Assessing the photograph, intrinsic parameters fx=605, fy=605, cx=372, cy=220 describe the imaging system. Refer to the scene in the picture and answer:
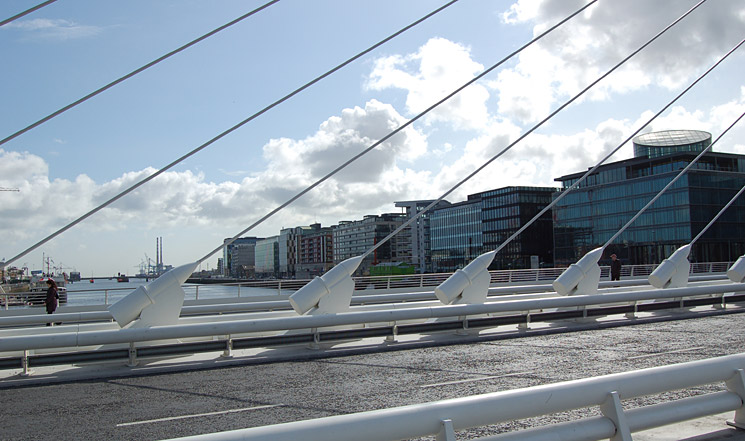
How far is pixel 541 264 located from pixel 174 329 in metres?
101

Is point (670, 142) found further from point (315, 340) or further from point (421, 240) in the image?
point (315, 340)

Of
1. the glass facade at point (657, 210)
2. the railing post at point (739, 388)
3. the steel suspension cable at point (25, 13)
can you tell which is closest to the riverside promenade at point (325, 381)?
the railing post at point (739, 388)

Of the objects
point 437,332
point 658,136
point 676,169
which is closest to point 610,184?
point 676,169

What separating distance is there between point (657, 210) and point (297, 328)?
74430 millimetres

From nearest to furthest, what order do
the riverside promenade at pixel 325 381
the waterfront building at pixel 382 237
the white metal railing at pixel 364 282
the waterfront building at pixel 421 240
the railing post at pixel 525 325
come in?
the riverside promenade at pixel 325 381 → the railing post at pixel 525 325 → the white metal railing at pixel 364 282 → the waterfront building at pixel 421 240 → the waterfront building at pixel 382 237

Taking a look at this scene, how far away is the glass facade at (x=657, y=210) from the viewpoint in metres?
72.1

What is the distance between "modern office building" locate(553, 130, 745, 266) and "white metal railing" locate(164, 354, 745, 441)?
70.7m

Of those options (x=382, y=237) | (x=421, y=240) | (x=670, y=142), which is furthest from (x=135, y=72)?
(x=382, y=237)

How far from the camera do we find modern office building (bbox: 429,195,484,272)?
120 m

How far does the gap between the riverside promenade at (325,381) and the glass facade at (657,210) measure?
217 feet

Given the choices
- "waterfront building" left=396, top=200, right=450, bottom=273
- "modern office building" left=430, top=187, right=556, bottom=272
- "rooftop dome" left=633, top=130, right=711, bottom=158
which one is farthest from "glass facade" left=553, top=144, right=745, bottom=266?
"waterfront building" left=396, top=200, right=450, bottom=273

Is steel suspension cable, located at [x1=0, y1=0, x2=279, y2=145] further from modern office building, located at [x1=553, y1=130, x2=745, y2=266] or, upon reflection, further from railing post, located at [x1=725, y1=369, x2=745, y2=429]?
modern office building, located at [x1=553, y1=130, x2=745, y2=266]

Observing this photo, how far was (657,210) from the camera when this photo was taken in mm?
75688

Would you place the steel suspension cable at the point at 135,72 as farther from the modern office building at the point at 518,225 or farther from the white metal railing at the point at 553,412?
the modern office building at the point at 518,225
